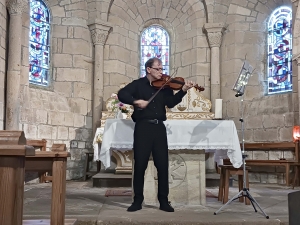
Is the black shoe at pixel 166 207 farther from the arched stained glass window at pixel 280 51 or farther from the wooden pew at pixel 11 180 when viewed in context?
the arched stained glass window at pixel 280 51

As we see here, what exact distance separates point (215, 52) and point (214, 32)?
0.49m

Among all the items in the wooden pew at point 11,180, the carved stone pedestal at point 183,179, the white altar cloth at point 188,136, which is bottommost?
the carved stone pedestal at point 183,179

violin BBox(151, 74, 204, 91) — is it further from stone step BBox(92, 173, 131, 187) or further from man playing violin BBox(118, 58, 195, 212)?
stone step BBox(92, 173, 131, 187)

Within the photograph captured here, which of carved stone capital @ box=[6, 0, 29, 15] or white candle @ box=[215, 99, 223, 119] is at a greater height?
carved stone capital @ box=[6, 0, 29, 15]

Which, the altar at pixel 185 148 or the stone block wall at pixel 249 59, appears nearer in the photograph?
the altar at pixel 185 148

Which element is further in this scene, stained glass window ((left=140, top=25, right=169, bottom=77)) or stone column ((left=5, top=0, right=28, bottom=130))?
stained glass window ((left=140, top=25, right=169, bottom=77))

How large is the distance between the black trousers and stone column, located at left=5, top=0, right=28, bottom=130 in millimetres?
4422

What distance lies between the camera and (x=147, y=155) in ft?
14.5

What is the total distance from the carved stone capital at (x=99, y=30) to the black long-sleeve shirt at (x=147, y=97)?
19.0 ft

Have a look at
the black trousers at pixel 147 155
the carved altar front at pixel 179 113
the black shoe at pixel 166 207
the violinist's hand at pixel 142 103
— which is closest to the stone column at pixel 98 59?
the carved altar front at pixel 179 113

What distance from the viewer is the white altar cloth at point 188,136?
4812 millimetres

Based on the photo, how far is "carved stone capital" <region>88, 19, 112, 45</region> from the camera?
395 inches

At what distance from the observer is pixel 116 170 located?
7.71m

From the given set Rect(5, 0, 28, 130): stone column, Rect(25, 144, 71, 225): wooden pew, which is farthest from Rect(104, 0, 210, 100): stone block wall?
Rect(25, 144, 71, 225): wooden pew
